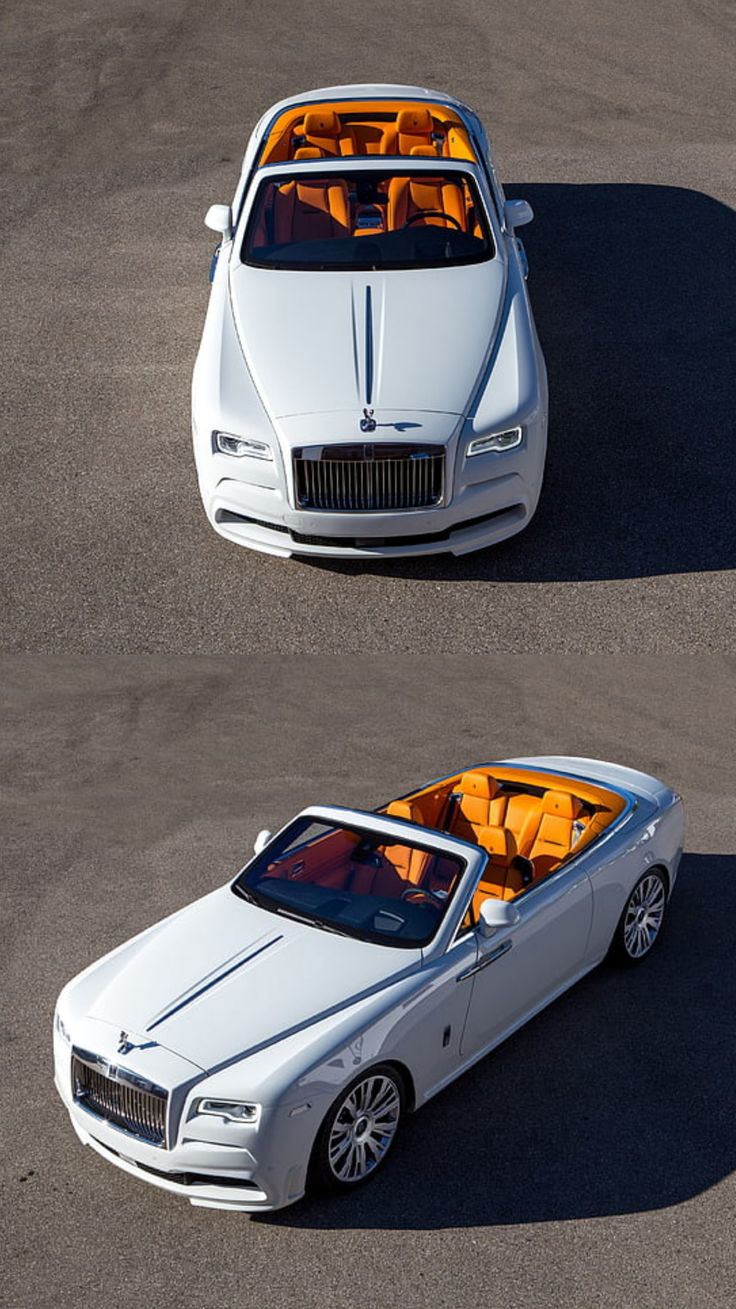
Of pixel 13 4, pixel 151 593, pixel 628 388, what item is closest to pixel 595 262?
pixel 628 388

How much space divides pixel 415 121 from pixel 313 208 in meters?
2.15

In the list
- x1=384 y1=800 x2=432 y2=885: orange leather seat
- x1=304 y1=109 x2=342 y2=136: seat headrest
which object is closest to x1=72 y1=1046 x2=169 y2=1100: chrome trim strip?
x1=384 y1=800 x2=432 y2=885: orange leather seat

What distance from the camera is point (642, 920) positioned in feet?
29.8

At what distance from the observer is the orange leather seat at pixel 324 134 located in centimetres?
1343

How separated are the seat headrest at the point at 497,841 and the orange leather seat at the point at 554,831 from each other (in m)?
0.15

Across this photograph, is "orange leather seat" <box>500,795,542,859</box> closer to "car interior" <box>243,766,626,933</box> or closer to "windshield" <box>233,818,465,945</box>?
"car interior" <box>243,766,626,933</box>

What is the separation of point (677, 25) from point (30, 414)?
12.8 m

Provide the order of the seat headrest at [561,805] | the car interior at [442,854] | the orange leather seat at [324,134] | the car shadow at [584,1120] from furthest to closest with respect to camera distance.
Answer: the orange leather seat at [324,134] → the seat headrest at [561,805] → the car interior at [442,854] → the car shadow at [584,1120]

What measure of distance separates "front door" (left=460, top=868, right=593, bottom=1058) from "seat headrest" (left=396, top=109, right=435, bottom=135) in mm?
7664

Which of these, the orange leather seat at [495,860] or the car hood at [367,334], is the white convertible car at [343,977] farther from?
the car hood at [367,334]

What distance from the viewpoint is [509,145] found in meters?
17.3

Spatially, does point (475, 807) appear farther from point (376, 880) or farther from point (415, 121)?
point (415, 121)

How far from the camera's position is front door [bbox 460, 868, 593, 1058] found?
25.6ft

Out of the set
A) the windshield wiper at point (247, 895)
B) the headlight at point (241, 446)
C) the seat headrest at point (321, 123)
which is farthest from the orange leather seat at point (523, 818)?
the seat headrest at point (321, 123)
